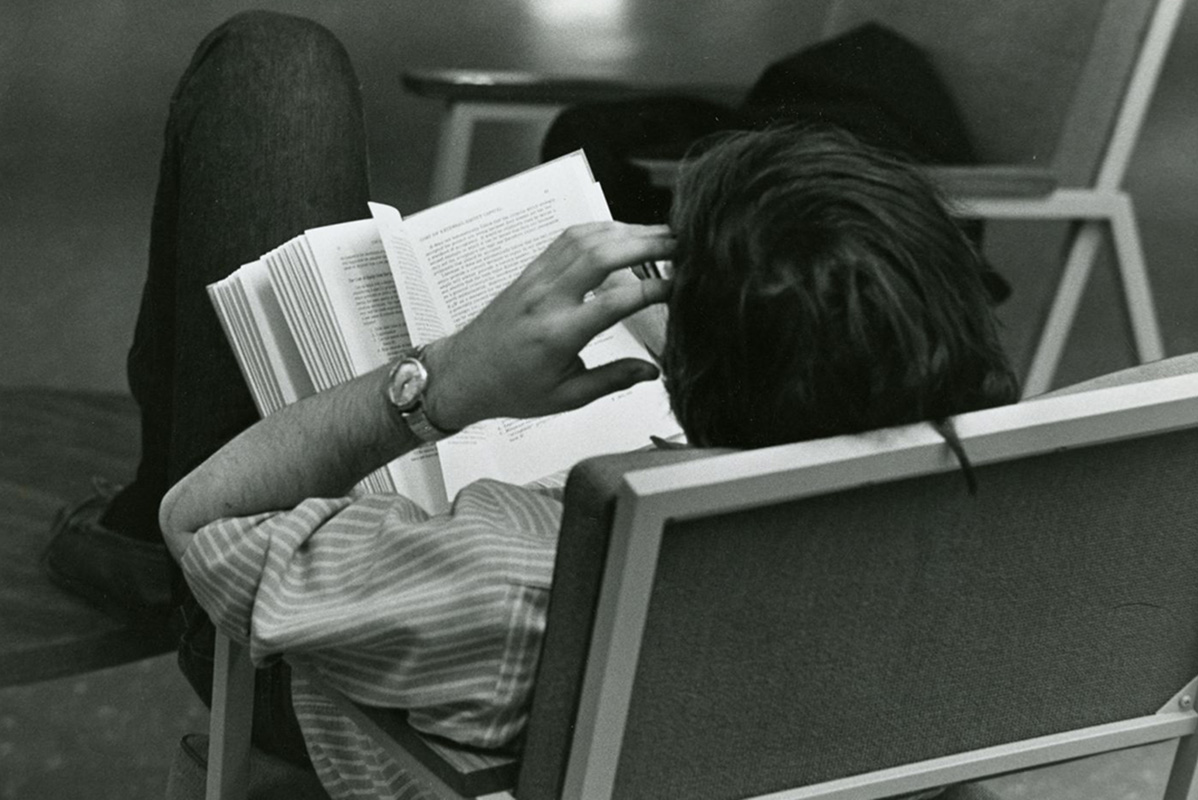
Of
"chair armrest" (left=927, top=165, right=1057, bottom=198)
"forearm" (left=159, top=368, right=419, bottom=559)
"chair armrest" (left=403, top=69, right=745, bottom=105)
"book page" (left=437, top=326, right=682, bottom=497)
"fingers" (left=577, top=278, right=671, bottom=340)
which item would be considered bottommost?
"chair armrest" (left=403, top=69, right=745, bottom=105)

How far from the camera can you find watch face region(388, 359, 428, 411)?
0.92m

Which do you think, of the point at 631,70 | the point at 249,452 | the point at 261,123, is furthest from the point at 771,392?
the point at 631,70

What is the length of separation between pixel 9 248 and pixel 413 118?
0.66m

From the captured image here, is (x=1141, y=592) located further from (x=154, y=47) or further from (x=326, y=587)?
(x=154, y=47)

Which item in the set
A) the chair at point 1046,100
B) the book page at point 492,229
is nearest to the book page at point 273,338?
the book page at point 492,229

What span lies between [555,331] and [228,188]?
1.73ft

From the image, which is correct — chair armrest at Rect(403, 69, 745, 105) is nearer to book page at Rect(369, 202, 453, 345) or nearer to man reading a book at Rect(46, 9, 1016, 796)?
book page at Rect(369, 202, 453, 345)

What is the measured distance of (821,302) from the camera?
2.37 ft

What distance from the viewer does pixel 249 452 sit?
963 mm

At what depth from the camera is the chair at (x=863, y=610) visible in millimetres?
675

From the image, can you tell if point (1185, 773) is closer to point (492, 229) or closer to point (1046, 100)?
point (492, 229)

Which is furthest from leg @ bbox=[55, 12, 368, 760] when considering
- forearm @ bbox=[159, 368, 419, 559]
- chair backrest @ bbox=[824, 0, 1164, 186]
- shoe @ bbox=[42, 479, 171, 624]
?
chair backrest @ bbox=[824, 0, 1164, 186]

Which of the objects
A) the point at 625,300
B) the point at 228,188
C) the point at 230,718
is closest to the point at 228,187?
the point at 228,188

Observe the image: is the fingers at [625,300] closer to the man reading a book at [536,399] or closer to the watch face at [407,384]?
the man reading a book at [536,399]
